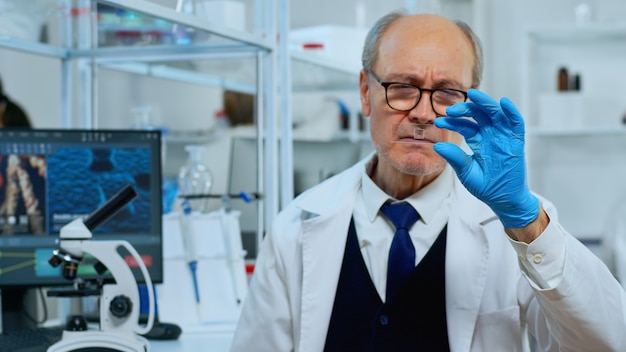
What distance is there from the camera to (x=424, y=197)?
156 centimetres

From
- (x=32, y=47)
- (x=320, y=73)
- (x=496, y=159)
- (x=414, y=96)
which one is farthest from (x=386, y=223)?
(x=320, y=73)

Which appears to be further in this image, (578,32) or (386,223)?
(578,32)

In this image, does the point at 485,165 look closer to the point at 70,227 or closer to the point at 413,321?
the point at 413,321

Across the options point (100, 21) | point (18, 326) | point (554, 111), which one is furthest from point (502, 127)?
point (554, 111)

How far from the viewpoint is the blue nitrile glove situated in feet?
3.94

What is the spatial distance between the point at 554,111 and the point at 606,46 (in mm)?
474

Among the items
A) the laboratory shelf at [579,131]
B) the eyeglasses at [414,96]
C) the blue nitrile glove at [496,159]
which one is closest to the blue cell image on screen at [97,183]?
the eyeglasses at [414,96]

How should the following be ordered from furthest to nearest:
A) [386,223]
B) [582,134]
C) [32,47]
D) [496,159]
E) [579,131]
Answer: [582,134] < [579,131] < [32,47] < [386,223] < [496,159]

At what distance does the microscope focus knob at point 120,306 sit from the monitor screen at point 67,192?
25cm

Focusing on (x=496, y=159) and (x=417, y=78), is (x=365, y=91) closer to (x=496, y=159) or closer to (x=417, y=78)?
(x=417, y=78)

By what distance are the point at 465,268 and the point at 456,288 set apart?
41 millimetres

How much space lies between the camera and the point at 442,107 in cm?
149

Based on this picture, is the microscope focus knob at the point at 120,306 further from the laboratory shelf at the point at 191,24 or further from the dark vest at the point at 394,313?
the laboratory shelf at the point at 191,24

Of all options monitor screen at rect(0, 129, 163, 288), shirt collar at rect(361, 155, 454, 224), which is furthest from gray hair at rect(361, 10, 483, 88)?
monitor screen at rect(0, 129, 163, 288)
